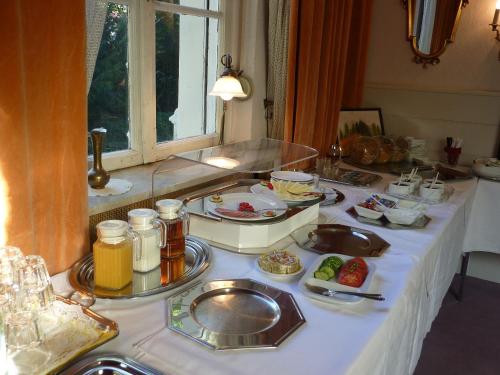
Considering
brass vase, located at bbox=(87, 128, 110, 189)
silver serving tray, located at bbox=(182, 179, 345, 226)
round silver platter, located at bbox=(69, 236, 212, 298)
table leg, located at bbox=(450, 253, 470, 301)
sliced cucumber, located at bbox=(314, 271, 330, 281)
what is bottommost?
table leg, located at bbox=(450, 253, 470, 301)

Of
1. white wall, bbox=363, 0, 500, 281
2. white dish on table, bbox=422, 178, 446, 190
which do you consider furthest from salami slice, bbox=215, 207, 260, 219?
white wall, bbox=363, 0, 500, 281

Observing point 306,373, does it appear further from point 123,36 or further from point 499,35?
point 499,35

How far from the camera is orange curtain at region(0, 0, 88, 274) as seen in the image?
2.56 ft

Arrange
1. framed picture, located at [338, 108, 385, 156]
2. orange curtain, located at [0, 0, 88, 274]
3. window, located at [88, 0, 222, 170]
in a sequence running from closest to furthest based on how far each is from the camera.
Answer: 1. orange curtain, located at [0, 0, 88, 274]
2. window, located at [88, 0, 222, 170]
3. framed picture, located at [338, 108, 385, 156]

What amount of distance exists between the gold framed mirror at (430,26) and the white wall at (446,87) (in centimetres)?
3

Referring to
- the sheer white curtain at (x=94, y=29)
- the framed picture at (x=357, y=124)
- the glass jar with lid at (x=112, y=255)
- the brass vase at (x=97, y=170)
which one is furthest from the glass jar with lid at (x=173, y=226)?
the framed picture at (x=357, y=124)

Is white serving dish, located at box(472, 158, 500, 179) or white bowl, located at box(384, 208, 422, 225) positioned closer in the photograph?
white bowl, located at box(384, 208, 422, 225)

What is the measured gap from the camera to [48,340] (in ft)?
2.36

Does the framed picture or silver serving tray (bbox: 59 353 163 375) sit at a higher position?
the framed picture

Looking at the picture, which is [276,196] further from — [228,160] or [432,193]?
[432,193]

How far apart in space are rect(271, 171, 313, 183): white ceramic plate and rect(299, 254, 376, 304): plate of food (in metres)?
0.44

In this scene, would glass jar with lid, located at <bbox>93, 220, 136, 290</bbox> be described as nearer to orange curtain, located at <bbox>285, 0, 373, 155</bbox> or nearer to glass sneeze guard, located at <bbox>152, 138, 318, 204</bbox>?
glass sneeze guard, located at <bbox>152, 138, 318, 204</bbox>

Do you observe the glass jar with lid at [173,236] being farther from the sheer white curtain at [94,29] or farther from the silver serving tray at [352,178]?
the silver serving tray at [352,178]

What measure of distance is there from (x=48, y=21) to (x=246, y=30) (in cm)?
107
